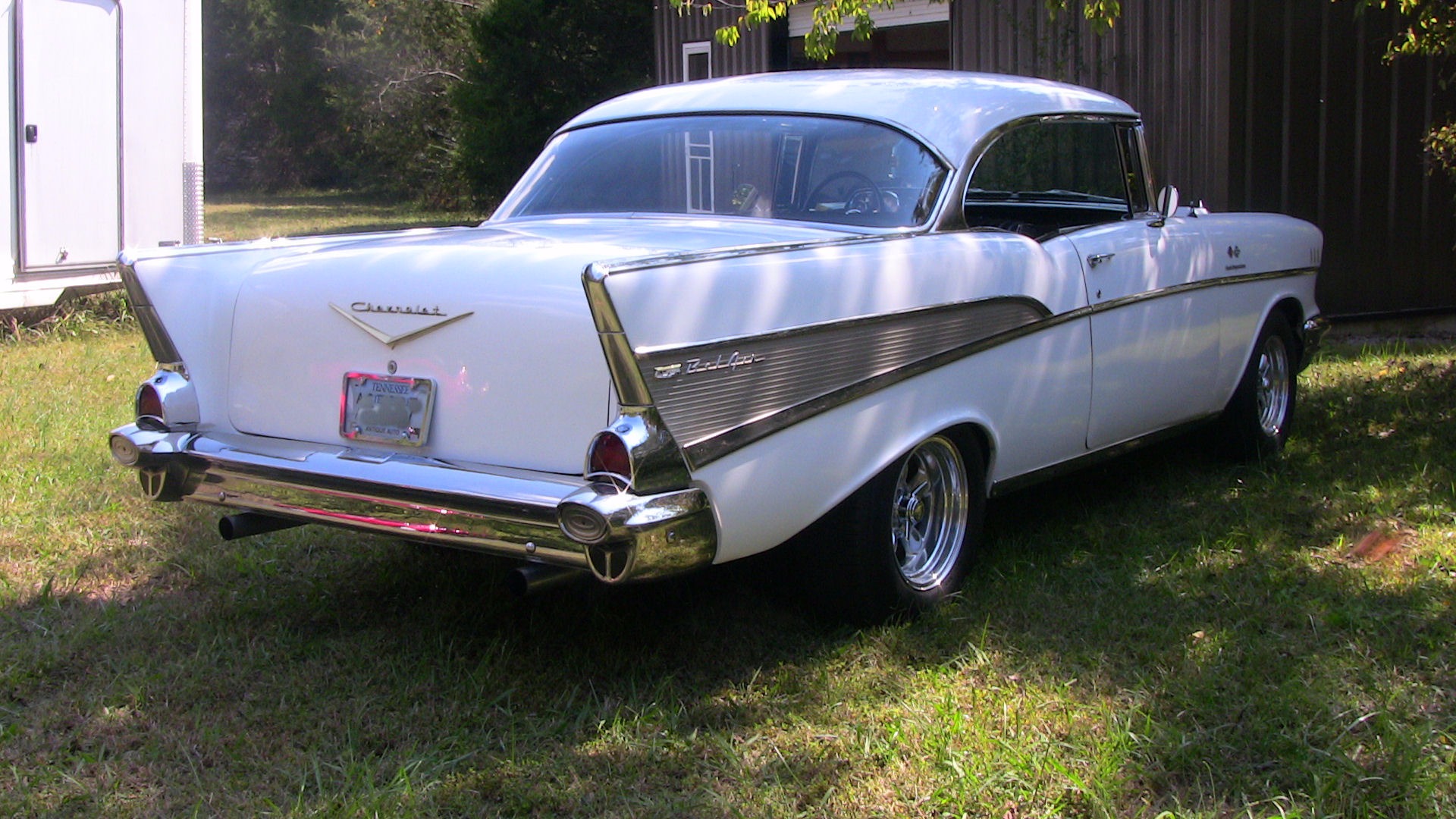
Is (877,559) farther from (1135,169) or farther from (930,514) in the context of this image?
(1135,169)

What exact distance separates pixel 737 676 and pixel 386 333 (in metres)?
1.26

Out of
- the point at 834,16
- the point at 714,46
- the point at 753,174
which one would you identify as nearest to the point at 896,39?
the point at 714,46

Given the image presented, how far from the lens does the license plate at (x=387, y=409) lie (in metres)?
3.46

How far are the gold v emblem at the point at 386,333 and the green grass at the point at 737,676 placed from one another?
895 mm

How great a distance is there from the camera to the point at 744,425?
3287 millimetres

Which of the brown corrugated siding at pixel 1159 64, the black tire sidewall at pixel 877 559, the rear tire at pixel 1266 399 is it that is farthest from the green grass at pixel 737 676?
the brown corrugated siding at pixel 1159 64

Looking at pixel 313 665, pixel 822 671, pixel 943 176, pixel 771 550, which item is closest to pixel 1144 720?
pixel 822 671

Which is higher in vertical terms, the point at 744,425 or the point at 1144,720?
the point at 744,425

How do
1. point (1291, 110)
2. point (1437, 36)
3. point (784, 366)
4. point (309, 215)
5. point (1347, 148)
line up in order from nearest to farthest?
1. point (784, 366)
2. point (1437, 36)
3. point (1291, 110)
4. point (1347, 148)
5. point (309, 215)

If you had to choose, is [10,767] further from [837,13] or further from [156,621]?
[837,13]

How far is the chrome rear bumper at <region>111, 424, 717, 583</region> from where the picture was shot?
309 centimetres

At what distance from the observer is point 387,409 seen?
3516 mm

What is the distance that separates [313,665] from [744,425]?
1.40 metres

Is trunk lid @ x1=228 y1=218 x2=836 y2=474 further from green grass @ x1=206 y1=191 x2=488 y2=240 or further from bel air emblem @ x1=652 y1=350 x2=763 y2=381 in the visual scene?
green grass @ x1=206 y1=191 x2=488 y2=240
